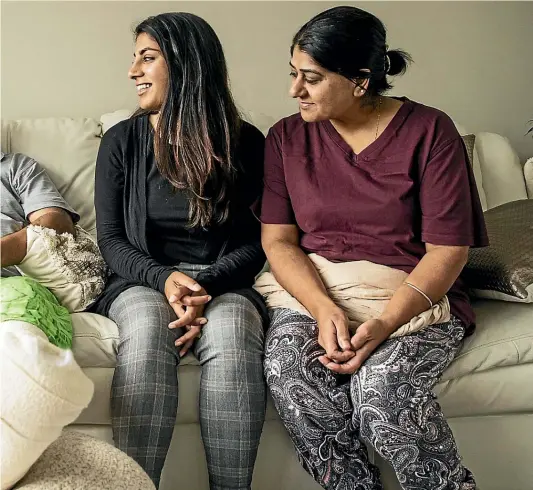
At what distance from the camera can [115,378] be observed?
1601 mm

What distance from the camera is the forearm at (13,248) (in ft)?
5.57

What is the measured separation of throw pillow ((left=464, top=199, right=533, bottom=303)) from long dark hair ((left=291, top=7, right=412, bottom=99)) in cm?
54

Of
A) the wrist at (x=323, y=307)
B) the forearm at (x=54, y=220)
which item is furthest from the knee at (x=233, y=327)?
the forearm at (x=54, y=220)

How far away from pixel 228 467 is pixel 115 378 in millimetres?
287

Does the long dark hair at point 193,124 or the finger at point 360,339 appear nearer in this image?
the finger at point 360,339

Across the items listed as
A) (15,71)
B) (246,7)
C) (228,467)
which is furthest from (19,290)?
(246,7)

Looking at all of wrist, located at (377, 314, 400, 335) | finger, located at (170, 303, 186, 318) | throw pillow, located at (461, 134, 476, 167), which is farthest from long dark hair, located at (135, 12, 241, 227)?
throw pillow, located at (461, 134, 476, 167)

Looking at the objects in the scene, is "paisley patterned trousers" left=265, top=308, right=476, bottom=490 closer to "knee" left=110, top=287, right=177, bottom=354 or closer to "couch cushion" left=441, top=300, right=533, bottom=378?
"couch cushion" left=441, top=300, right=533, bottom=378

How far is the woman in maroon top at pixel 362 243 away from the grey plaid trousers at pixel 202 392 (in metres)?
0.06

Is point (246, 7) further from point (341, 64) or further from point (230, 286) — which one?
point (230, 286)

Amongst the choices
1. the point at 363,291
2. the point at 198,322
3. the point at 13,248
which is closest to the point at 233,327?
the point at 198,322

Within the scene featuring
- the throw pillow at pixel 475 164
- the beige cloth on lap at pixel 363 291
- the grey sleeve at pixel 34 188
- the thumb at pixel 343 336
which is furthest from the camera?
the throw pillow at pixel 475 164

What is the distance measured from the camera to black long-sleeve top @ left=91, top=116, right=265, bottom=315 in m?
1.83

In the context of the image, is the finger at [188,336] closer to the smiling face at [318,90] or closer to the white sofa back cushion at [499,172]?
the smiling face at [318,90]
